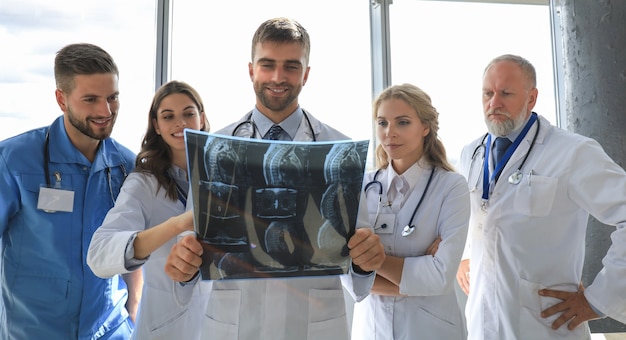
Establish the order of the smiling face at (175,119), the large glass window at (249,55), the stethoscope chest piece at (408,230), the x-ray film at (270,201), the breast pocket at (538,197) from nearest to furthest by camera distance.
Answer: the x-ray film at (270,201), the stethoscope chest piece at (408,230), the smiling face at (175,119), the breast pocket at (538,197), the large glass window at (249,55)

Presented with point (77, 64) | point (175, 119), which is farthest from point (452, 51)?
point (77, 64)

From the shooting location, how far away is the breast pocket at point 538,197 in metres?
2.00

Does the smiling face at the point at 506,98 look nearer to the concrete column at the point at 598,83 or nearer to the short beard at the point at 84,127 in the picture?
the concrete column at the point at 598,83

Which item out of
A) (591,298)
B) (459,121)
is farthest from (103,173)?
(459,121)

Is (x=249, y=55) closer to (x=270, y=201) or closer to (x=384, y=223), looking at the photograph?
(x=384, y=223)

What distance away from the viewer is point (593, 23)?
3111 mm

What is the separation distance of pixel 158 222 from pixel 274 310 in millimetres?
511

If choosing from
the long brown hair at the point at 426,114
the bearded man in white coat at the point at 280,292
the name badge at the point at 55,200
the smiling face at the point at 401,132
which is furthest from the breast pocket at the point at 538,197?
the name badge at the point at 55,200

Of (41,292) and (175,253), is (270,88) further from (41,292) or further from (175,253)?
(41,292)

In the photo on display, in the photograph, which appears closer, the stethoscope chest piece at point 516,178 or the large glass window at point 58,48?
the stethoscope chest piece at point 516,178

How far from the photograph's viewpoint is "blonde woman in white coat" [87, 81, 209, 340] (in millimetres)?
1474

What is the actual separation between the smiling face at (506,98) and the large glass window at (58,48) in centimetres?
194

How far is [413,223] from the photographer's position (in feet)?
5.76

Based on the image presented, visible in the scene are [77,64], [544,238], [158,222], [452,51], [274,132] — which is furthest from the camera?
[452,51]
